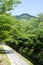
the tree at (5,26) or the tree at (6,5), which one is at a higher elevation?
the tree at (6,5)

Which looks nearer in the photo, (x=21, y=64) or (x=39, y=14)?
(x=21, y=64)

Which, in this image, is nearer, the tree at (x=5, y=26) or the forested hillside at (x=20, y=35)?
the tree at (x=5, y=26)

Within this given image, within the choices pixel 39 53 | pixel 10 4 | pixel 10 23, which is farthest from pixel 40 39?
pixel 10 23

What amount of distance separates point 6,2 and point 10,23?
468cm

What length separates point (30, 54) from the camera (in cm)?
4172

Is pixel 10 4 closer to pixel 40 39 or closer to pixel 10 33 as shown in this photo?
pixel 10 33

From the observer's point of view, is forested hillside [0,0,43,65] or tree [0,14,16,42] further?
forested hillside [0,0,43,65]

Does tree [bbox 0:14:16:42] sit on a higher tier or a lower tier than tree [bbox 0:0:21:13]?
lower

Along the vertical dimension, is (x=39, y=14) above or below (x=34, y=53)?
above

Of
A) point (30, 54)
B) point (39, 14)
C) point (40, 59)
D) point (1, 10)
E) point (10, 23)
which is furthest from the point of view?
point (39, 14)

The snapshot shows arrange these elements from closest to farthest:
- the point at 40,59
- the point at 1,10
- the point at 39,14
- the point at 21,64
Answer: the point at 21,64 < the point at 1,10 < the point at 40,59 < the point at 39,14

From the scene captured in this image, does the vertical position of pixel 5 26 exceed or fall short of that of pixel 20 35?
it falls short

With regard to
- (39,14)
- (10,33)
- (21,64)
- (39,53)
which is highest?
(39,14)

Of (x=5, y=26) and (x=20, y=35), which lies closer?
(x=5, y=26)
